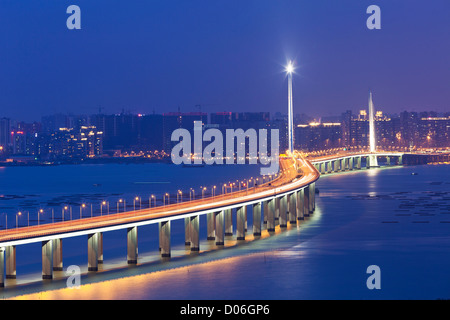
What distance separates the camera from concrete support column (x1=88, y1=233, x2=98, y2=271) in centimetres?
4781

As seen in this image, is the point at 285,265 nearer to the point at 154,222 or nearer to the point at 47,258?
the point at 154,222

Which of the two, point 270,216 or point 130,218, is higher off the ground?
point 130,218

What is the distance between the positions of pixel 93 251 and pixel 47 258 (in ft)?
10.8

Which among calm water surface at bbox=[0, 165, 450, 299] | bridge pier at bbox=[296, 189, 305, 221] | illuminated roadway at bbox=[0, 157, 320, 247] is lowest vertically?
calm water surface at bbox=[0, 165, 450, 299]

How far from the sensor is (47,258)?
45531 mm

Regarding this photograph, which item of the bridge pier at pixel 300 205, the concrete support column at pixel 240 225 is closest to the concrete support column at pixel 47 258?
the concrete support column at pixel 240 225

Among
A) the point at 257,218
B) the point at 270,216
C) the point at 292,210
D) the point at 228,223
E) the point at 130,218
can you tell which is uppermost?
the point at 130,218

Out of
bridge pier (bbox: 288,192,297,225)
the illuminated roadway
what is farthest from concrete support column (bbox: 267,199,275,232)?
bridge pier (bbox: 288,192,297,225)

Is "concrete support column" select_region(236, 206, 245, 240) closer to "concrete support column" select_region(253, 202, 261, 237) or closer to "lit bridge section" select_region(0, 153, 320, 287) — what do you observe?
"lit bridge section" select_region(0, 153, 320, 287)

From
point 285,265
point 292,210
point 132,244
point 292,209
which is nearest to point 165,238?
point 132,244

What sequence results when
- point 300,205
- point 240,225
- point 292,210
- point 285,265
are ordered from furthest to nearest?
point 300,205 → point 292,210 → point 240,225 → point 285,265

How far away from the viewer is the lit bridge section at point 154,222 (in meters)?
44.6

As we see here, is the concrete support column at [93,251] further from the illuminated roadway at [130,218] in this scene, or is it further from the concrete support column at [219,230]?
the concrete support column at [219,230]
